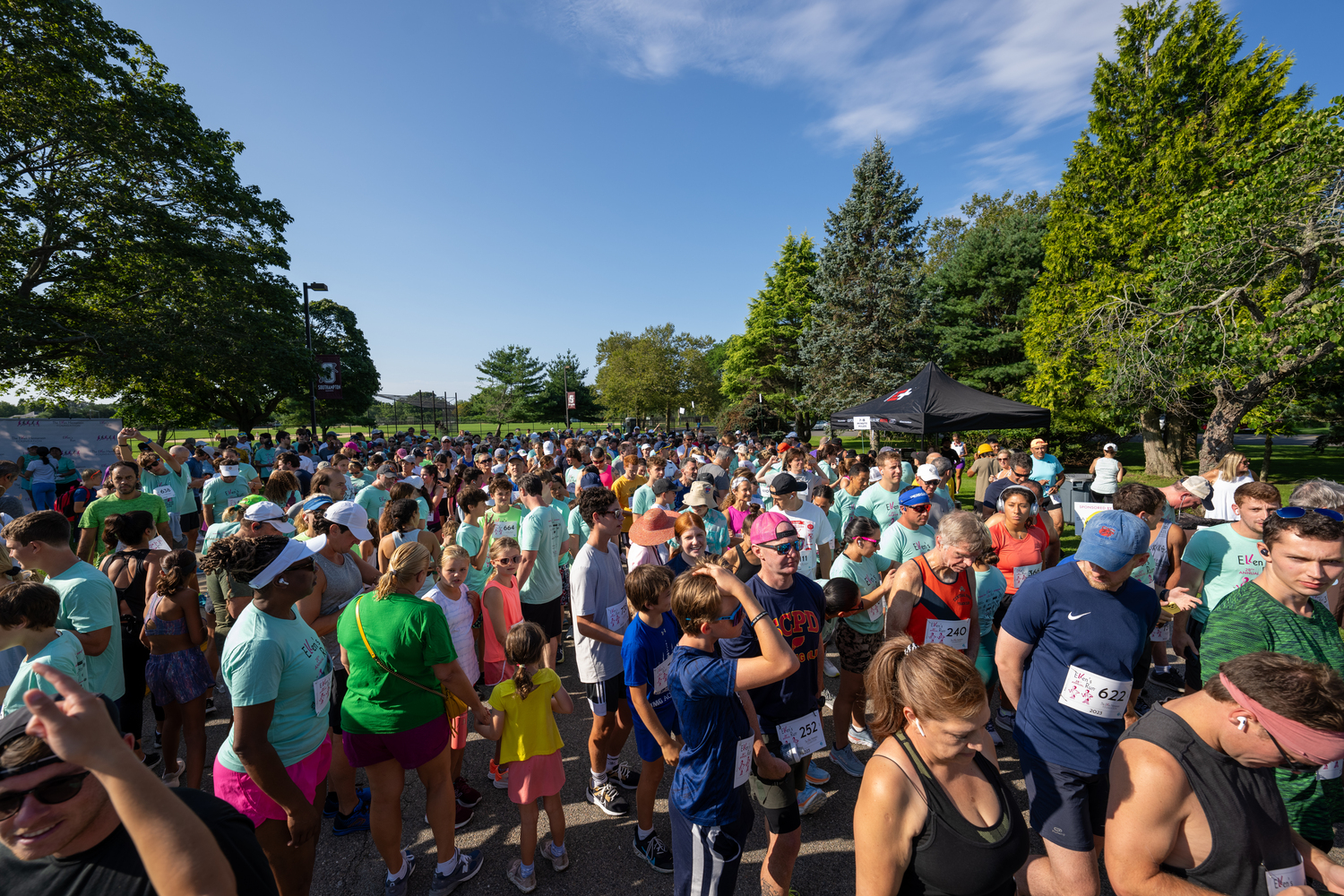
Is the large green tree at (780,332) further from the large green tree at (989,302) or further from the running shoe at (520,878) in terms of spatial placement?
the running shoe at (520,878)

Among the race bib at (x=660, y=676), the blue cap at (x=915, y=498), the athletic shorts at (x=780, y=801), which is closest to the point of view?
the athletic shorts at (x=780, y=801)

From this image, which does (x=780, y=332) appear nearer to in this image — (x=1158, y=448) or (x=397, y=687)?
(x=1158, y=448)

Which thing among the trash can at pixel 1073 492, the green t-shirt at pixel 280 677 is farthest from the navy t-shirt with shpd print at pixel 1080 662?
the trash can at pixel 1073 492

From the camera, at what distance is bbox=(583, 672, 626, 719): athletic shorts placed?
358 cm

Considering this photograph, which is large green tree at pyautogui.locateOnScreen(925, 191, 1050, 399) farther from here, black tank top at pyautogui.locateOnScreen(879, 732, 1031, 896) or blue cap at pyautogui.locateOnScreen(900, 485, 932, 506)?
black tank top at pyautogui.locateOnScreen(879, 732, 1031, 896)

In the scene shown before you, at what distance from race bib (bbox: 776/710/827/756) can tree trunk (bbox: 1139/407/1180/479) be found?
22.1 m

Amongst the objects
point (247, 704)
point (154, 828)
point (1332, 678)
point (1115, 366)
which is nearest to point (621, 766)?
point (247, 704)

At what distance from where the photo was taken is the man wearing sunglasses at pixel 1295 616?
213 centimetres

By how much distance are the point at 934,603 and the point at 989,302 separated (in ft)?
86.5

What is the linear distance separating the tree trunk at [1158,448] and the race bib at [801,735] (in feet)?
72.3

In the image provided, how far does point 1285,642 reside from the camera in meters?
2.30

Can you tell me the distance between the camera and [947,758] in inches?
64.7

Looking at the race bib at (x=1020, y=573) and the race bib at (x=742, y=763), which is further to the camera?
the race bib at (x=1020, y=573)

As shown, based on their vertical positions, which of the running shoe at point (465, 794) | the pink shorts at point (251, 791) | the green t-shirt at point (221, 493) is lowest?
the running shoe at point (465, 794)
